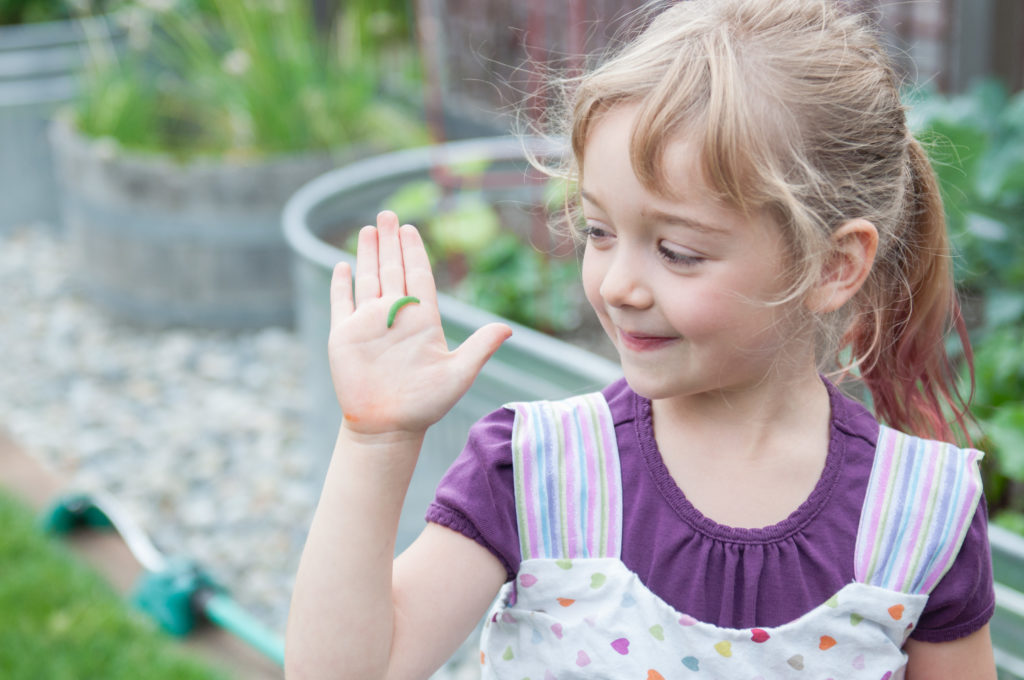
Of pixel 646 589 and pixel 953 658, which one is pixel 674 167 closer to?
pixel 646 589

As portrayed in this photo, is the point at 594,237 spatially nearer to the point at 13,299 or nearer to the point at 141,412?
the point at 141,412

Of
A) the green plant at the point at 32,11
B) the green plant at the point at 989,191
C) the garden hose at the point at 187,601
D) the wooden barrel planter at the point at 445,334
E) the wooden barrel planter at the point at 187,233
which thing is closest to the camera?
the wooden barrel planter at the point at 445,334

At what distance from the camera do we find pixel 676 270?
959 mm

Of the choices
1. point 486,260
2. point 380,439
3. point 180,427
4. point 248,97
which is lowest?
point 180,427

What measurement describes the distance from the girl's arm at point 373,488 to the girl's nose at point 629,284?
10cm

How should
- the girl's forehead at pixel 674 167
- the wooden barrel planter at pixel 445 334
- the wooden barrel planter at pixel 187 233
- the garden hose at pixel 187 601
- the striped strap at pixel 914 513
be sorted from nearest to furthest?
1. the girl's forehead at pixel 674 167
2. the striped strap at pixel 914 513
3. the wooden barrel planter at pixel 445 334
4. the garden hose at pixel 187 601
5. the wooden barrel planter at pixel 187 233

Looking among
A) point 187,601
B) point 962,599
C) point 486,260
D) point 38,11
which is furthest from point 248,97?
point 962,599

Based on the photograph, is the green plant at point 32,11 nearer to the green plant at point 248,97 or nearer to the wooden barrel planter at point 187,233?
the green plant at point 248,97

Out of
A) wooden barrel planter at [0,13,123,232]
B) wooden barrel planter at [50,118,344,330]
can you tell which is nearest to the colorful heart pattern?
wooden barrel planter at [50,118,344,330]

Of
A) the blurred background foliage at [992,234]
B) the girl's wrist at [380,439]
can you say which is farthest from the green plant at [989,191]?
the girl's wrist at [380,439]

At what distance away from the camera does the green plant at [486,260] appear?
295 centimetres

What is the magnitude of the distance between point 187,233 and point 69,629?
5.99 feet

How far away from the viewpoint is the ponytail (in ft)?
3.67

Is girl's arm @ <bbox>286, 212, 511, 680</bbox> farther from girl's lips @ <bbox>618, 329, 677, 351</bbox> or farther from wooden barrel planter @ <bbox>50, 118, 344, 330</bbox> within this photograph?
wooden barrel planter @ <bbox>50, 118, 344, 330</bbox>
